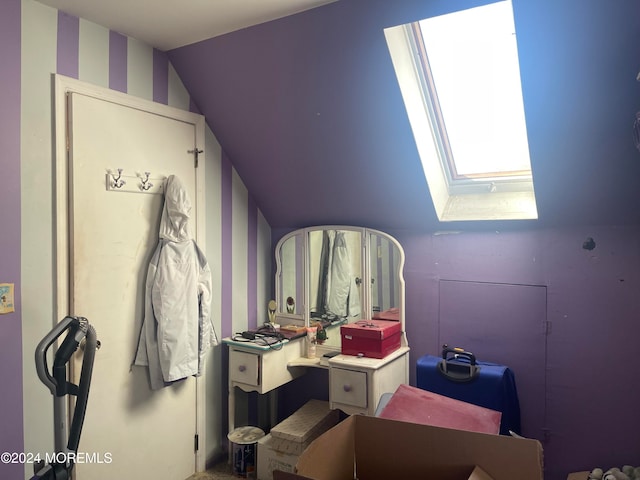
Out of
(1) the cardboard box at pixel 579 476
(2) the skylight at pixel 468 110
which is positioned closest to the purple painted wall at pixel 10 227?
(2) the skylight at pixel 468 110

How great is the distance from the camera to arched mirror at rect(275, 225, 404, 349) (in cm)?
299

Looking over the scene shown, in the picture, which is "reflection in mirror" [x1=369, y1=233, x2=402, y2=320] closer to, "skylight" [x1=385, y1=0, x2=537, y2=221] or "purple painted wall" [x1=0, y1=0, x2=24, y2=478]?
"skylight" [x1=385, y1=0, x2=537, y2=221]

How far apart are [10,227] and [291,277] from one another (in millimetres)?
1724

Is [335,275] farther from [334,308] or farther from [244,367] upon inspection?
[244,367]

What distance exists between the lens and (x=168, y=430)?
Result: 2.79 m

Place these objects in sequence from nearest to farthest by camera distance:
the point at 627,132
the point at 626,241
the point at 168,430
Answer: the point at 627,132 → the point at 626,241 → the point at 168,430

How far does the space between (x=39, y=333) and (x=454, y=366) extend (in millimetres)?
1916

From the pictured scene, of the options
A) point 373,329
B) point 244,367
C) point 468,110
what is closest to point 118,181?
point 244,367

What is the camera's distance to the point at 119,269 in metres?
2.52

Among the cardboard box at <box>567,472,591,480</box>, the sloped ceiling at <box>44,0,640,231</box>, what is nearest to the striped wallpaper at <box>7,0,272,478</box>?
the sloped ceiling at <box>44,0,640,231</box>

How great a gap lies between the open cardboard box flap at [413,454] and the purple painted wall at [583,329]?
5.11 feet

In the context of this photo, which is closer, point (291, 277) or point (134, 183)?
point (134, 183)

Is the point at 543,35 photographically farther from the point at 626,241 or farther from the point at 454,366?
the point at 454,366

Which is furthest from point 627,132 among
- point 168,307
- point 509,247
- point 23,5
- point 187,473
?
point 187,473
